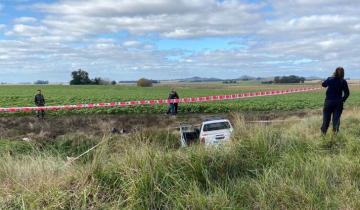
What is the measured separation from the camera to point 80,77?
125875 millimetres

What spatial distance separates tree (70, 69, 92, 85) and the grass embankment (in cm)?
12176

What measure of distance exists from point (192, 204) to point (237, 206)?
0.45 m

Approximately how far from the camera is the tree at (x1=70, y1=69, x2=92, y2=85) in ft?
411

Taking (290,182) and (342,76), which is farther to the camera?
(342,76)

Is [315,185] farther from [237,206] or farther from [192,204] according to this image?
[192,204]

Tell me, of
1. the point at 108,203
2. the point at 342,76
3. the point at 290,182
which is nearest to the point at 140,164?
the point at 108,203

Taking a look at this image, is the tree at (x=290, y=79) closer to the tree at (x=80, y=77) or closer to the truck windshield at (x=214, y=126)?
the tree at (x=80, y=77)

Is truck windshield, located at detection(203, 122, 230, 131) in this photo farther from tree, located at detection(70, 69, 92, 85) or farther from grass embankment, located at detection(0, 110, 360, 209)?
tree, located at detection(70, 69, 92, 85)

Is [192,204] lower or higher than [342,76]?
lower

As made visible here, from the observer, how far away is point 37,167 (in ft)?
18.8

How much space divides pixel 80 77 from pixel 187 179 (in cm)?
12383

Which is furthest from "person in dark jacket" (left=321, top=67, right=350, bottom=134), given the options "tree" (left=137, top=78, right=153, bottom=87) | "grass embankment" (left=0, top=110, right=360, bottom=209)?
"tree" (left=137, top=78, right=153, bottom=87)

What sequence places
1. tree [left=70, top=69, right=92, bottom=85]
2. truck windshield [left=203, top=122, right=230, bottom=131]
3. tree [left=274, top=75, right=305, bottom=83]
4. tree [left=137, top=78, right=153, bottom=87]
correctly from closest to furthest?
truck windshield [left=203, top=122, right=230, bottom=131] → tree [left=137, top=78, right=153, bottom=87] → tree [left=274, top=75, right=305, bottom=83] → tree [left=70, top=69, right=92, bottom=85]

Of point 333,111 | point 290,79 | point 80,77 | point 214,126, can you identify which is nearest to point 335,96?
point 333,111
